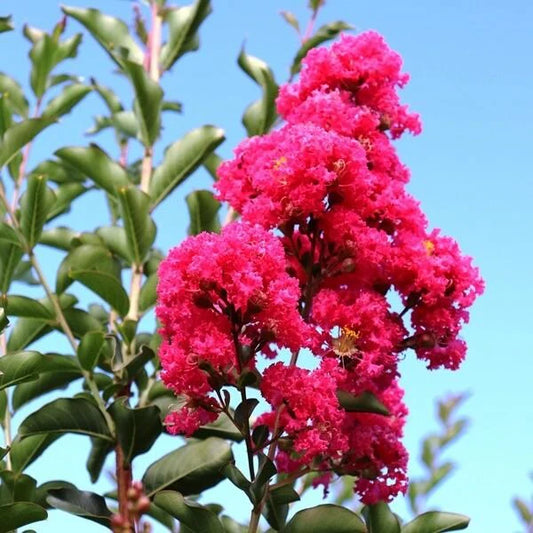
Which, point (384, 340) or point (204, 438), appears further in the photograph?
point (204, 438)

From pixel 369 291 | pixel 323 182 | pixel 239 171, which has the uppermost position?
pixel 239 171

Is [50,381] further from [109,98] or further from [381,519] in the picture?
[109,98]

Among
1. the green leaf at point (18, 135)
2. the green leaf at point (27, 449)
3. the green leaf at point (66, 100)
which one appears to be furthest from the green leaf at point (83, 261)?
the green leaf at point (66, 100)

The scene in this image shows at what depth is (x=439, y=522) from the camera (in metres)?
2.04

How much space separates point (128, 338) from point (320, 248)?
28.9 inches

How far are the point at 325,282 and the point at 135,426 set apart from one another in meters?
0.57

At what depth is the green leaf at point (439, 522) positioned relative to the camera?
2029 mm

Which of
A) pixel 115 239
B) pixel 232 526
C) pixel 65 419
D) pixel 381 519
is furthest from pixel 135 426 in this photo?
pixel 115 239

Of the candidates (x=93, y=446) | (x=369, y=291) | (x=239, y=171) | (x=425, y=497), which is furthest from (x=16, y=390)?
(x=425, y=497)

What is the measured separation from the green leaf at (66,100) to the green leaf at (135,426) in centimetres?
132

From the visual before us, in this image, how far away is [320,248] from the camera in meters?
1.99

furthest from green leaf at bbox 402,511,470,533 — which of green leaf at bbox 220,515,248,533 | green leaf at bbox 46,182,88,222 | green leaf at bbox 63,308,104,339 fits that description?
green leaf at bbox 46,182,88,222

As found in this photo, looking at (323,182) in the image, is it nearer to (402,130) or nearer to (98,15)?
(402,130)

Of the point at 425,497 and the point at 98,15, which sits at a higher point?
the point at 98,15
